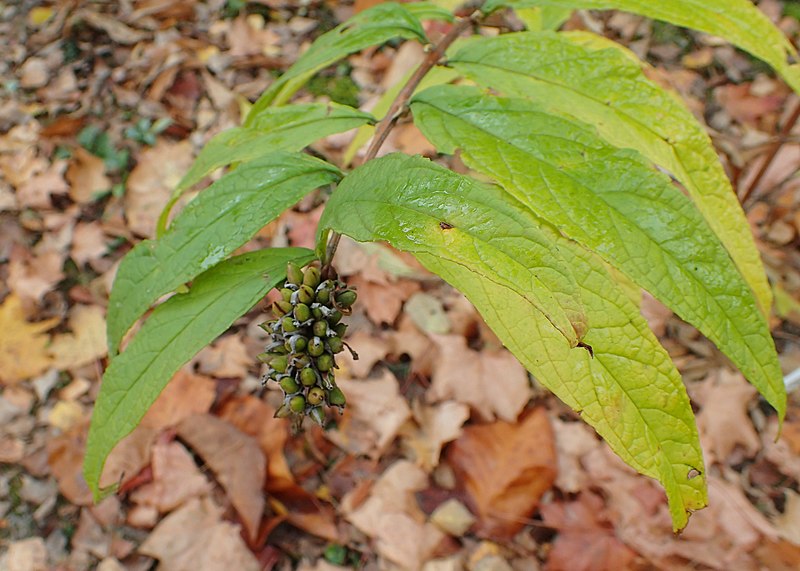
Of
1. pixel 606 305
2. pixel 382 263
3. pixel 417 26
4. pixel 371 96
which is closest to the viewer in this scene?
pixel 606 305

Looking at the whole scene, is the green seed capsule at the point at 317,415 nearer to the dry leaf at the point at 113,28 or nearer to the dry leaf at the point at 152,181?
the dry leaf at the point at 152,181

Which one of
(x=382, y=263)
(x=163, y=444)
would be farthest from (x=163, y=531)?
(x=382, y=263)

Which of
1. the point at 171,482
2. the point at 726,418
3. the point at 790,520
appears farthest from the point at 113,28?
the point at 790,520

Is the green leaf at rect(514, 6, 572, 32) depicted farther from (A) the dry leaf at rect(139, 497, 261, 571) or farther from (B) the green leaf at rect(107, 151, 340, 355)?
(A) the dry leaf at rect(139, 497, 261, 571)

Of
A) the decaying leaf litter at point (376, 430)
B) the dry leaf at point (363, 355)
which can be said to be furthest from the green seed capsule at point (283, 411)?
the dry leaf at point (363, 355)

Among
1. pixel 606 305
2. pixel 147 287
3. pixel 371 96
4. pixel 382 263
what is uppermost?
pixel 606 305

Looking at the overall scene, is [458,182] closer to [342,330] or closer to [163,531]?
[342,330]

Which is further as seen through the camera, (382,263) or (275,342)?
(382,263)
